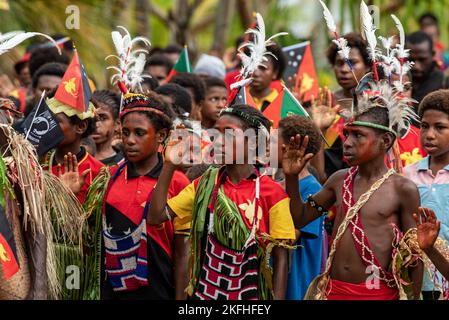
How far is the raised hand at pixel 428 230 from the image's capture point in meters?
5.79

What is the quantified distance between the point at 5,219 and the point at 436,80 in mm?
5966

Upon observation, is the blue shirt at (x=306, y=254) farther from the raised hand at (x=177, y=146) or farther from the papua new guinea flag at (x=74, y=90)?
the papua new guinea flag at (x=74, y=90)

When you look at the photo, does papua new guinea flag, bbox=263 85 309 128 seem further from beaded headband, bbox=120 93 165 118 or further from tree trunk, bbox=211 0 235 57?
tree trunk, bbox=211 0 235 57

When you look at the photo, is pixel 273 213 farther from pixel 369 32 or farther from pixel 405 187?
pixel 369 32

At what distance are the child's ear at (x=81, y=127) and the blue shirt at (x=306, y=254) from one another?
1.67 m

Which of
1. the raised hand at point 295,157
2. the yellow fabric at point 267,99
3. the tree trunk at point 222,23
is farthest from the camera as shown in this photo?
the tree trunk at point 222,23

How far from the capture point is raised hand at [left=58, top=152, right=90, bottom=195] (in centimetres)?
710

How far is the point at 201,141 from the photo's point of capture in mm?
8000

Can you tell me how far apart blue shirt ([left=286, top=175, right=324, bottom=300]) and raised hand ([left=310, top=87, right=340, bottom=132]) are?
3.75 feet

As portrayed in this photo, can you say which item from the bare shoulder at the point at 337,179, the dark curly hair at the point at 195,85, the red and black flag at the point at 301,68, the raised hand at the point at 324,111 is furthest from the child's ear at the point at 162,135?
the red and black flag at the point at 301,68

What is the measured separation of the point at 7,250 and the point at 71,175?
168 centimetres

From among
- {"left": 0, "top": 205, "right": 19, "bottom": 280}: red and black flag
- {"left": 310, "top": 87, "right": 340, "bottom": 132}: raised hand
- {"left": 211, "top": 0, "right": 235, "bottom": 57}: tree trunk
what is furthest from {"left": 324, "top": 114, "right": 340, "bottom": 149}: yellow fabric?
{"left": 211, "top": 0, "right": 235, "bottom": 57}: tree trunk

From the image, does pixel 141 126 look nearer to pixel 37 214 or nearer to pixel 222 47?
pixel 37 214

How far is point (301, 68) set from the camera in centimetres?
1016
